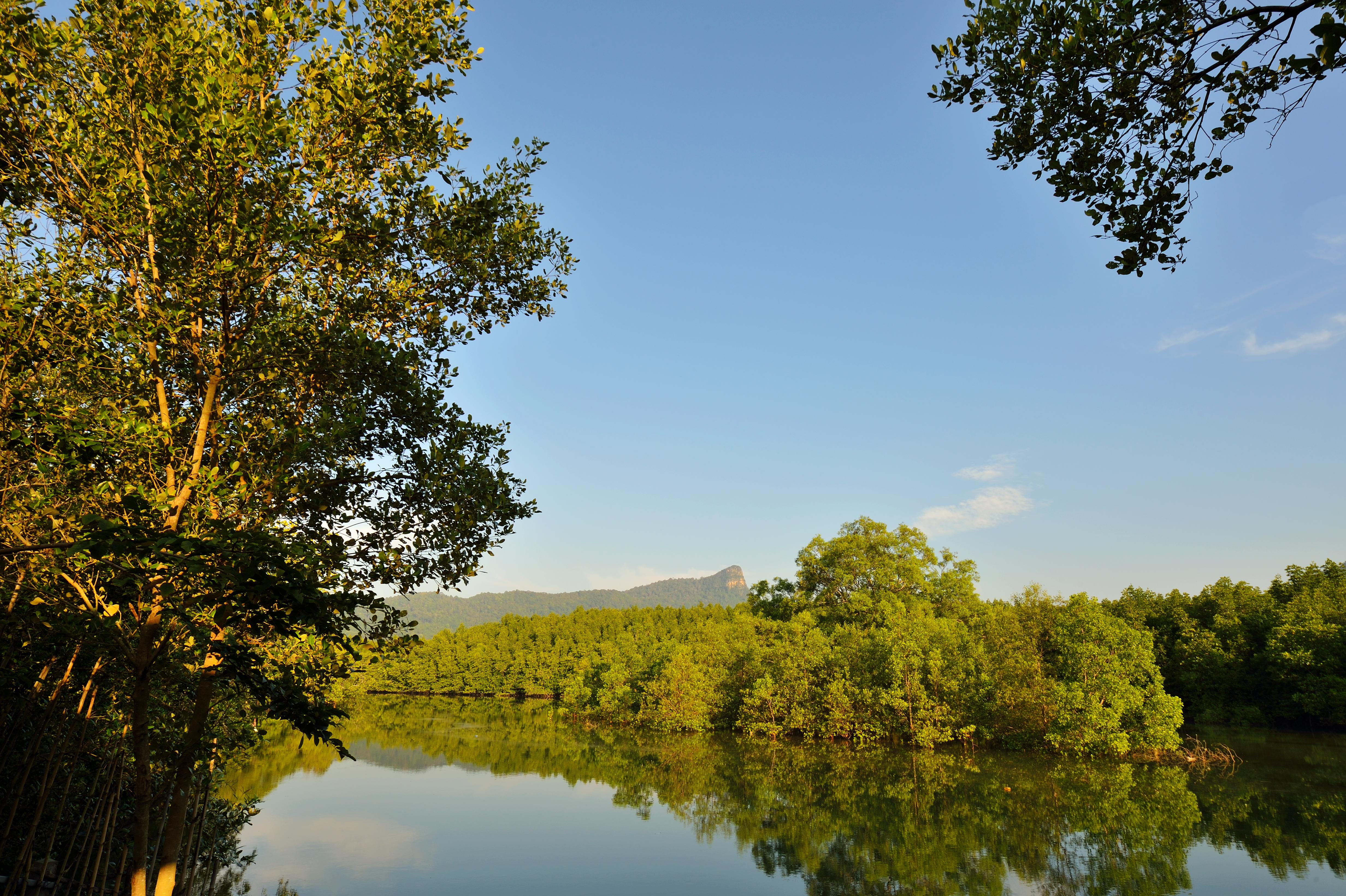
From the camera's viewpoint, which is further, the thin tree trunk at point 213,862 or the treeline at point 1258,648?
the treeline at point 1258,648

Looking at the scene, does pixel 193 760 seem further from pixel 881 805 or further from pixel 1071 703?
pixel 1071 703

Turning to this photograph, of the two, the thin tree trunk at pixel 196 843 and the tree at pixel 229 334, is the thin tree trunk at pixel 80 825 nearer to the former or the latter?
the thin tree trunk at pixel 196 843

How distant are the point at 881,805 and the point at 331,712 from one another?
1050 inches

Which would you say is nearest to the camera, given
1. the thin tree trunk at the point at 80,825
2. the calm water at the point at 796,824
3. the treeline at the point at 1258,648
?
the thin tree trunk at the point at 80,825

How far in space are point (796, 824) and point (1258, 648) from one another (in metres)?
46.4

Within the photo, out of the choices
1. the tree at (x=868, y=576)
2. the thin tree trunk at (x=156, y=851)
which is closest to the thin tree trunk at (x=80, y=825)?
the thin tree trunk at (x=156, y=851)

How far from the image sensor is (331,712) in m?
6.90

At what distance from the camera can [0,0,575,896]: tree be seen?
637 cm

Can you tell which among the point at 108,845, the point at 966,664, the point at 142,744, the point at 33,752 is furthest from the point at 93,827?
the point at 966,664

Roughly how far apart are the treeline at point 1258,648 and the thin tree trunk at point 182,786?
5142 centimetres

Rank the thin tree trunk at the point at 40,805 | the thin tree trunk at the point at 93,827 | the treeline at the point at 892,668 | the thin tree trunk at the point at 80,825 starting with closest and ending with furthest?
1. the thin tree trunk at the point at 40,805
2. the thin tree trunk at the point at 80,825
3. the thin tree trunk at the point at 93,827
4. the treeline at the point at 892,668

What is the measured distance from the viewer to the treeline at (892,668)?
35531 mm

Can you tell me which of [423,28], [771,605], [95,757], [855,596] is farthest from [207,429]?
[771,605]

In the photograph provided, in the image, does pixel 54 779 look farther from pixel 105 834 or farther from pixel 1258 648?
pixel 1258 648
